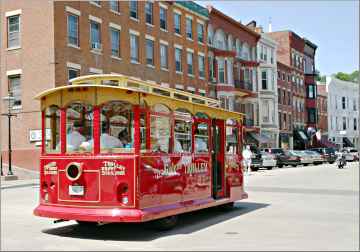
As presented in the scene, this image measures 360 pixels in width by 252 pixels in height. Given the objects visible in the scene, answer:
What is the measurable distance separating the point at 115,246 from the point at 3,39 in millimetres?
25458

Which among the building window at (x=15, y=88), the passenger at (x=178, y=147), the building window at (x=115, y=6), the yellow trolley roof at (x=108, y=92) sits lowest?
the passenger at (x=178, y=147)

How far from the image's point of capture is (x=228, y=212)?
13.4m

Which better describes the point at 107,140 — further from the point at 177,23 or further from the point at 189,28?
the point at 189,28

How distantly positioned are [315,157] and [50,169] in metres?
39.4

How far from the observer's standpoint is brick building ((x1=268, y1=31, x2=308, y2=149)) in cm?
6538

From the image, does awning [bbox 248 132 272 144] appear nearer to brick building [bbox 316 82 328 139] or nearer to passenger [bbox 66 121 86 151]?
brick building [bbox 316 82 328 139]

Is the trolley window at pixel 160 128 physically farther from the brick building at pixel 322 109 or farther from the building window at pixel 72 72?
the brick building at pixel 322 109

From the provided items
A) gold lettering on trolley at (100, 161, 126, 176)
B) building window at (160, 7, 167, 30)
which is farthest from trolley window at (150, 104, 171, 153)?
building window at (160, 7, 167, 30)

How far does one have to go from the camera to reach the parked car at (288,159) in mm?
42344

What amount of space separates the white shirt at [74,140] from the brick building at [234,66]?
37865 millimetres

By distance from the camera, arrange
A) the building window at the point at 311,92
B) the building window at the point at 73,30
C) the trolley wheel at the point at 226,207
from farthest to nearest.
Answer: the building window at the point at 311,92
the building window at the point at 73,30
the trolley wheel at the point at 226,207

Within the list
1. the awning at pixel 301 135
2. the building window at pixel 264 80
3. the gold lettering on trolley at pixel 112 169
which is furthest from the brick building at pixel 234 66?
the gold lettering on trolley at pixel 112 169

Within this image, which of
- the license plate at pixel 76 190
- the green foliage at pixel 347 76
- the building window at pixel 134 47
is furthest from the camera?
the green foliage at pixel 347 76

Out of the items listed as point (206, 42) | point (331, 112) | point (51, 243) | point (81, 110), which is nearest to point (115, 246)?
point (51, 243)
